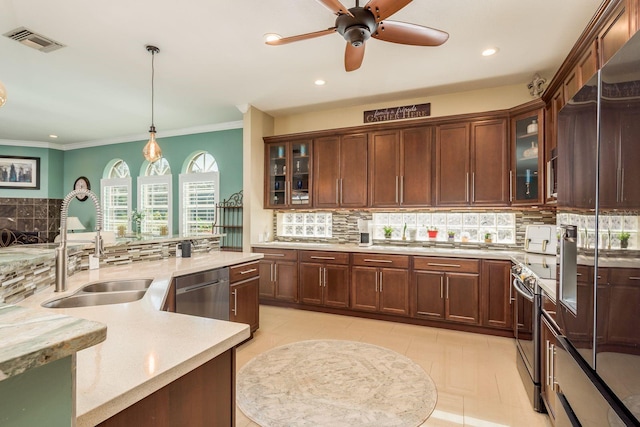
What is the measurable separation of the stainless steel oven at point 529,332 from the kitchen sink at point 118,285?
9.02ft

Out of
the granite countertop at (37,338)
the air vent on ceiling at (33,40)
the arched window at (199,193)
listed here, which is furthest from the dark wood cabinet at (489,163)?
the air vent on ceiling at (33,40)

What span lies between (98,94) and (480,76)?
5035 mm

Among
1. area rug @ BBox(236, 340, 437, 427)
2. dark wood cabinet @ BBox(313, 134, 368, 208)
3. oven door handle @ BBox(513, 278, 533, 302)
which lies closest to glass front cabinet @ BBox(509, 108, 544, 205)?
oven door handle @ BBox(513, 278, 533, 302)

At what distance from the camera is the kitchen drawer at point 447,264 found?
Answer: 144 inches

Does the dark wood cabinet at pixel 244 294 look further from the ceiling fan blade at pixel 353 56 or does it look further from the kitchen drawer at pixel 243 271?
the ceiling fan blade at pixel 353 56

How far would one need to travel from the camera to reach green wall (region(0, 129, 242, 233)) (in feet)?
19.5

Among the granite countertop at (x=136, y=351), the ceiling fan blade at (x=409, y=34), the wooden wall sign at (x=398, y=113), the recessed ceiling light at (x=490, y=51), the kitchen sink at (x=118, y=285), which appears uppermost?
the recessed ceiling light at (x=490, y=51)

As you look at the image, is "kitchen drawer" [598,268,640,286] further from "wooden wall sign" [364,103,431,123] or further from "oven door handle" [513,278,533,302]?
"wooden wall sign" [364,103,431,123]

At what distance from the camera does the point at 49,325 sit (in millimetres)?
587

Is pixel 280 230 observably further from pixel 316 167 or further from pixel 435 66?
pixel 435 66

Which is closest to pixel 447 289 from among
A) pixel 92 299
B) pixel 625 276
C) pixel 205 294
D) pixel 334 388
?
pixel 334 388

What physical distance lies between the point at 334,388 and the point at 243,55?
3226 millimetres

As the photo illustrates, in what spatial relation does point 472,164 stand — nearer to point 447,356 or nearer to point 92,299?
point 447,356

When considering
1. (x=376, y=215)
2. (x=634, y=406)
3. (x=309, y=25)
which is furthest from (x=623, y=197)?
(x=376, y=215)
